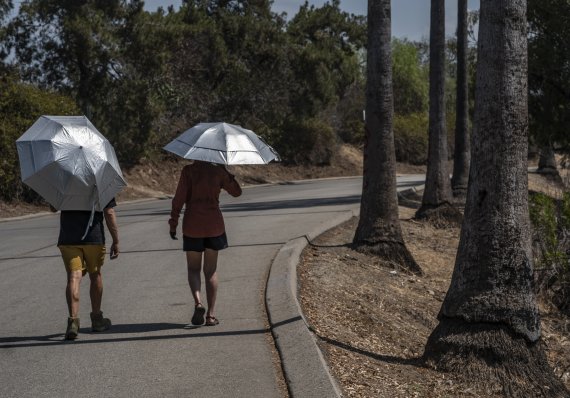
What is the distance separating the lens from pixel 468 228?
783 cm

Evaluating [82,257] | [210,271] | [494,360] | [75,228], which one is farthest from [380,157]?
[75,228]

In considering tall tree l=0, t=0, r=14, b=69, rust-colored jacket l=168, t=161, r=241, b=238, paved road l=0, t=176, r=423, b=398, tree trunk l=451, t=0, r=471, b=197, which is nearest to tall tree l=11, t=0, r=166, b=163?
tall tree l=0, t=0, r=14, b=69

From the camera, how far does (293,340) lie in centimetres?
743

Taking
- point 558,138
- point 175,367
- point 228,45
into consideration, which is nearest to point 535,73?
point 558,138

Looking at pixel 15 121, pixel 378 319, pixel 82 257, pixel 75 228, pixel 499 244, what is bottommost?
pixel 378 319

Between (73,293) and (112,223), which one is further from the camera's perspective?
(112,223)

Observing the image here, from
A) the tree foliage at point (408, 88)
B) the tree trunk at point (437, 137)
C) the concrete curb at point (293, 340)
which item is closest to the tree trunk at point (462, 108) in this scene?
the tree trunk at point (437, 137)

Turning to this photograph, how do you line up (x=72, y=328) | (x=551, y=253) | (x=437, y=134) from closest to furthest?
(x=72, y=328), (x=551, y=253), (x=437, y=134)

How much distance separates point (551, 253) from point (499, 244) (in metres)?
5.32

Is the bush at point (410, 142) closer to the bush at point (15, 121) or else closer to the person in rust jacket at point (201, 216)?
the bush at point (15, 121)

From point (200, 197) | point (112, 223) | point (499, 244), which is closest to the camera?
point (499, 244)

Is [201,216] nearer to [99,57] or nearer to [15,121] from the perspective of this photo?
[15,121]

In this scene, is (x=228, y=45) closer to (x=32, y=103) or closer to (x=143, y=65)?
(x=143, y=65)

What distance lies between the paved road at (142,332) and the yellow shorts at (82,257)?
24.0 inches
